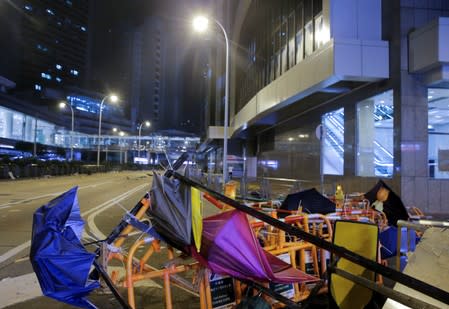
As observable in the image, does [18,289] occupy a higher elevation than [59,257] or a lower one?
lower

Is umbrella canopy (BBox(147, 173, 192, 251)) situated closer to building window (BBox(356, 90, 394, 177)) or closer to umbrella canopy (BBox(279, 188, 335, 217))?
umbrella canopy (BBox(279, 188, 335, 217))

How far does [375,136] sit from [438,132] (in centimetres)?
276

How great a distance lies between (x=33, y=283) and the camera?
523cm

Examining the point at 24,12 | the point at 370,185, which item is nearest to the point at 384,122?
the point at 370,185

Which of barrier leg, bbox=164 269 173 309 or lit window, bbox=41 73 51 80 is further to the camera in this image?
lit window, bbox=41 73 51 80

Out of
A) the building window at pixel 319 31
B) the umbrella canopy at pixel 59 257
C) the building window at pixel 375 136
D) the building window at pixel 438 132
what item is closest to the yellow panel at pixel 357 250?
the umbrella canopy at pixel 59 257

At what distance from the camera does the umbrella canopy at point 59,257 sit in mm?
2793

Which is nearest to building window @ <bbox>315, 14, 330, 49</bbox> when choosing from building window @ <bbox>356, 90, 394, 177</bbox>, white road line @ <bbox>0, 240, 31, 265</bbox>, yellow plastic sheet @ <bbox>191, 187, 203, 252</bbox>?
building window @ <bbox>356, 90, 394, 177</bbox>

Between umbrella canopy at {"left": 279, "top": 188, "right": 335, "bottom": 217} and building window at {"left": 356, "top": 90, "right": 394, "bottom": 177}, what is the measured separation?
10074 millimetres

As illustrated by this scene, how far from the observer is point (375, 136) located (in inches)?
675

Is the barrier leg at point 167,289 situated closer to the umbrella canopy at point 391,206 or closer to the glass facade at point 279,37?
the umbrella canopy at point 391,206

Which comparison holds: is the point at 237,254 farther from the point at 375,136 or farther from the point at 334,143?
the point at 334,143

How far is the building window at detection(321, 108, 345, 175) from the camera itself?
64.3 ft

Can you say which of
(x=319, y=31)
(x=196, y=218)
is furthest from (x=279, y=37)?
(x=196, y=218)
